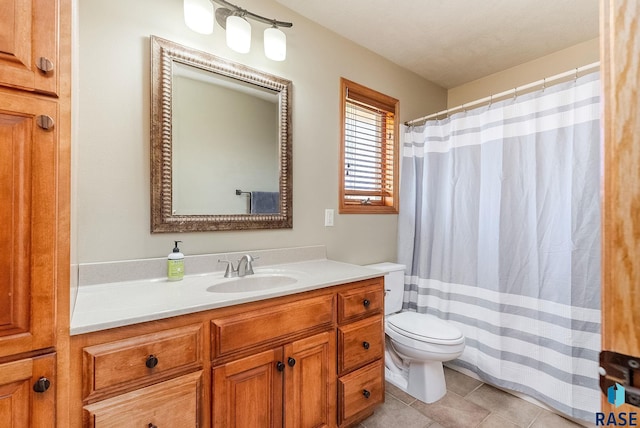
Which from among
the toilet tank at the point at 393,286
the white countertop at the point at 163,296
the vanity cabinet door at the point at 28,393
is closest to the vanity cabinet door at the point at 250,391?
the white countertop at the point at 163,296

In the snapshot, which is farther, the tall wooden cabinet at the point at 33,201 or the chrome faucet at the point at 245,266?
the chrome faucet at the point at 245,266

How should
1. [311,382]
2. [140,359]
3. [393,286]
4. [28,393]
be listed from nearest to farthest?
[28,393], [140,359], [311,382], [393,286]

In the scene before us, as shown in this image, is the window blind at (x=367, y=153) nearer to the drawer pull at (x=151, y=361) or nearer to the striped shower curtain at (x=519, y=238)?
the striped shower curtain at (x=519, y=238)

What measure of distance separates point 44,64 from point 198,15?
84 centimetres

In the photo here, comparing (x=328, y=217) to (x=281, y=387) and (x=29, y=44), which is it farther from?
(x=29, y=44)

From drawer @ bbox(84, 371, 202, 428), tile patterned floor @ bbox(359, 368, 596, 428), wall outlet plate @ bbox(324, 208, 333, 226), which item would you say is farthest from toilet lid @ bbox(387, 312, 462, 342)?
drawer @ bbox(84, 371, 202, 428)

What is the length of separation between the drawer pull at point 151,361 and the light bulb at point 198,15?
142 centimetres

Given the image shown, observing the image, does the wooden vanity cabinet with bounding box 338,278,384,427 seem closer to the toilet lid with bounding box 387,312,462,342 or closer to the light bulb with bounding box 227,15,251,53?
the toilet lid with bounding box 387,312,462,342

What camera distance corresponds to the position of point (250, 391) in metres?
1.16

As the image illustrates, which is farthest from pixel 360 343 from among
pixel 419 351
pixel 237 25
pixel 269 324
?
pixel 237 25

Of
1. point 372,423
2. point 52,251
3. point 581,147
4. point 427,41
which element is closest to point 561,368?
point 372,423

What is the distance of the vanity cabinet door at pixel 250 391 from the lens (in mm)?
1083

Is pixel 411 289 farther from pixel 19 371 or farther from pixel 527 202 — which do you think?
pixel 19 371

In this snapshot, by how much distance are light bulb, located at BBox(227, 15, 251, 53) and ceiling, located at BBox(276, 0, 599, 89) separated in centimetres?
45
